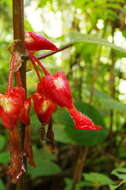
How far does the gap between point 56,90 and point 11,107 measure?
7 centimetres

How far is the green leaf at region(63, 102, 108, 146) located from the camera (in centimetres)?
78

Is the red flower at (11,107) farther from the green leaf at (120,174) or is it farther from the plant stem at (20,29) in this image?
the green leaf at (120,174)

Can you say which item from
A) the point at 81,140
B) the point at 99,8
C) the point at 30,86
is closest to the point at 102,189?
the point at 81,140

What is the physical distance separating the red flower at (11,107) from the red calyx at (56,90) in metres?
0.03

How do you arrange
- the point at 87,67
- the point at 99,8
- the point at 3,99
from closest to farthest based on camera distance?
the point at 3,99
the point at 99,8
the point at 87,67

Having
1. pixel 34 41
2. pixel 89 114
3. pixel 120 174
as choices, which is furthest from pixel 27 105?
pixel 89 114

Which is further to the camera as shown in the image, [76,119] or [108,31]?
[108,31]

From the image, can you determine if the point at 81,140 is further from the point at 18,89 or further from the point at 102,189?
the point at 18,89

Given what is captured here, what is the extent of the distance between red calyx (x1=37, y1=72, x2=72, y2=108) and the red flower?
1.3 inches

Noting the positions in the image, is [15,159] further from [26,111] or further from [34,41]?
[34,41]

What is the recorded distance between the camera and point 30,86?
0.85 m

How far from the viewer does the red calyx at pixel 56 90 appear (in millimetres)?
443

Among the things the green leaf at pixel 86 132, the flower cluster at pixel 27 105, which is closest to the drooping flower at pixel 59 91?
the flower cluster at pixel 27 105

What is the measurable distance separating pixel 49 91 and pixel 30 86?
0.41 meters
